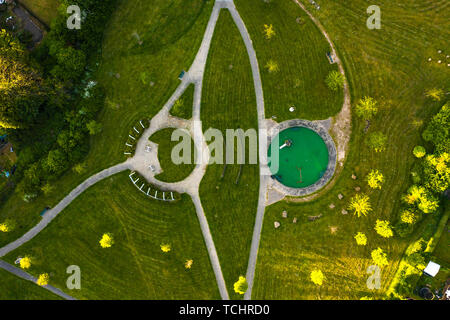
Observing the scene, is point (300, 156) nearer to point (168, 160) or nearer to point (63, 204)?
point (168, 160)

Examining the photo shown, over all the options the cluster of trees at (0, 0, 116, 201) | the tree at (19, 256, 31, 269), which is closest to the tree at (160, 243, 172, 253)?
the cluster of trees at (0, 0, 116, 201)

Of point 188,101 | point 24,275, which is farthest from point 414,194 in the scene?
point 24,275

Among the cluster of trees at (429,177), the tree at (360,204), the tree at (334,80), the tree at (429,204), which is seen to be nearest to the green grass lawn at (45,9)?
the tree at (334,80)

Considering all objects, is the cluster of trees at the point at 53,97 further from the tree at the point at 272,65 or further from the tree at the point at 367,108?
the tree at the point at 367,108

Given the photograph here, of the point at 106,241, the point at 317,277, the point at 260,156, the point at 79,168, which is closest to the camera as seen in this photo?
the point at 317,277

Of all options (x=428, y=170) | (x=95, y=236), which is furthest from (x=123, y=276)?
(x=428, y=170)

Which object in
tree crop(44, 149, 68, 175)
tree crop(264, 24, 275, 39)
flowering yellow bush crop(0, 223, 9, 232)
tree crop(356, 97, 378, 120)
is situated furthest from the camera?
tree crop(264, 24, 275, 39)

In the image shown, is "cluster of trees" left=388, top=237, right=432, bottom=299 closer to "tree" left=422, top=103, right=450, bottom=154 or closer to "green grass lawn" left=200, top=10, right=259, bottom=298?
"tree" left=422, top=103, right=450, bottom=154
